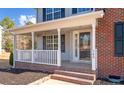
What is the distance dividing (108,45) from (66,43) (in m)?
5.37

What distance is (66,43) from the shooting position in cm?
1461

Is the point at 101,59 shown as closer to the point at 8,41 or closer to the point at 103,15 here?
the point at 103,15

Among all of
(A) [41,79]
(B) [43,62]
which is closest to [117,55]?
(A) [41,79]

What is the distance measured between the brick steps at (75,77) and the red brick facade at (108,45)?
850 millimetres

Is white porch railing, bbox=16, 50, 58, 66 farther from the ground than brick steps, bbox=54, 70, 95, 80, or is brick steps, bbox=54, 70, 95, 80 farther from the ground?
white porch railing, bbox=16, 50, 58, 66

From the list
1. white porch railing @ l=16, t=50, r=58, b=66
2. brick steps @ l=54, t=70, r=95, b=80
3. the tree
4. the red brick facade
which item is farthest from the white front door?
the tree

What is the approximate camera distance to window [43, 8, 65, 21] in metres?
14.6

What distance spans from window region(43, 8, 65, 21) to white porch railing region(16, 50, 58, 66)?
354 centimetres

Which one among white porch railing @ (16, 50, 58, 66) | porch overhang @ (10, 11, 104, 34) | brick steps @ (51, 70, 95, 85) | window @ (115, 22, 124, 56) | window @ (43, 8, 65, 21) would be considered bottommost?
brick steps @ (51, 70, 95, 85)

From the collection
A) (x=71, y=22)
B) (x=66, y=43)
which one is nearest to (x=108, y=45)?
(x=71, y=22)

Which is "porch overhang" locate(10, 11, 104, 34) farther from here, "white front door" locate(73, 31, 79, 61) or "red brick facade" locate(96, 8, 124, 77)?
"white front door" locate(73, 31, 79, 61)

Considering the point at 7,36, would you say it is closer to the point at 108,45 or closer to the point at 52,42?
the point at 52,42

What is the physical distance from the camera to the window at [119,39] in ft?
30.4
